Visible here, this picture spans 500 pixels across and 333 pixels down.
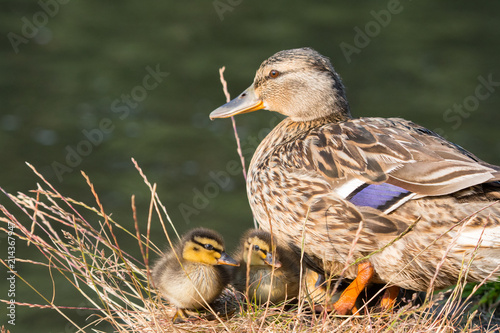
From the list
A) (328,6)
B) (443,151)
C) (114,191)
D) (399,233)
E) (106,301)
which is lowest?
(114,191)

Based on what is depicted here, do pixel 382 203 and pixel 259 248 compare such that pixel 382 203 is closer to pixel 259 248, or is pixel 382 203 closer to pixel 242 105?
pixel 259 248

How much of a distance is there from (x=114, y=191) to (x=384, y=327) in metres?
5.83

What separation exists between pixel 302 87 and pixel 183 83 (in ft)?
22.9

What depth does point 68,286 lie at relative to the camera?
7.50 metres

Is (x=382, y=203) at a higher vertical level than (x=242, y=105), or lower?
lower

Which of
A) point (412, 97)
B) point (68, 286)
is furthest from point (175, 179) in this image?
point (412, 97)

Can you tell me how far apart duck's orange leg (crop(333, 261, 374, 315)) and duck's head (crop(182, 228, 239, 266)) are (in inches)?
21.6

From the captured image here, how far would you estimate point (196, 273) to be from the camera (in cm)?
372

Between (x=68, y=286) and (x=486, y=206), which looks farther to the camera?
(x=68, y=286)

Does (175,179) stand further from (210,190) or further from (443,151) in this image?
(443,151)

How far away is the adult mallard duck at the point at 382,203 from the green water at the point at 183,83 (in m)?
3.91

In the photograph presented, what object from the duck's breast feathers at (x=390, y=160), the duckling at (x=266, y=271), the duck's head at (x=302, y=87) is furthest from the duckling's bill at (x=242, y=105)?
the duckling at (x=266, y=271)

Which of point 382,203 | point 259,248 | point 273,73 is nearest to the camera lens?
point 382,203

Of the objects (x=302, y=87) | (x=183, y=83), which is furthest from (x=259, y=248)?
(x=183, y=83)
